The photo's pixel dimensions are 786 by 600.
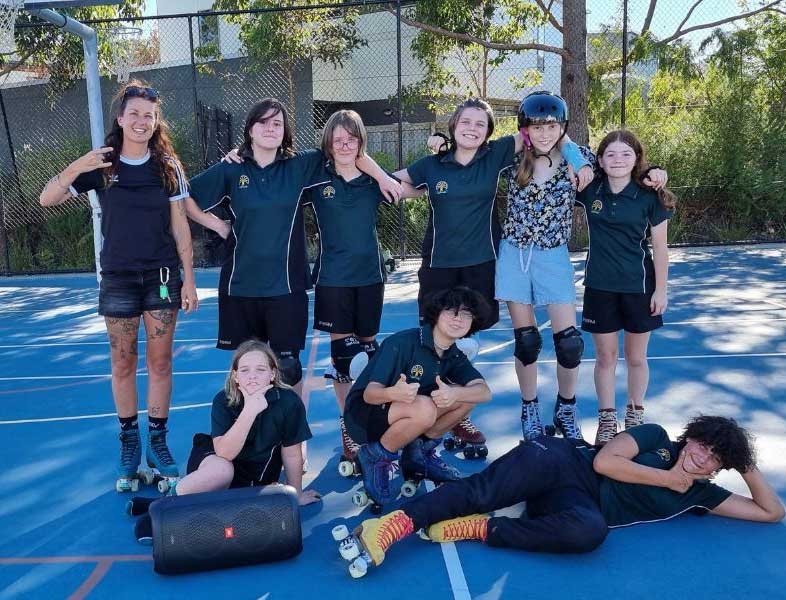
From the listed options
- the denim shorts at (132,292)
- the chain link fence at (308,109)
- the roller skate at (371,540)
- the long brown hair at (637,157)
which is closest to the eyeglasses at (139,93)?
the denim shorts at (132,292)

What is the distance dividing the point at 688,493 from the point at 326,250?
6.70 feet

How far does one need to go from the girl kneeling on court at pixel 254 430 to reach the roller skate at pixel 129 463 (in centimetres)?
32

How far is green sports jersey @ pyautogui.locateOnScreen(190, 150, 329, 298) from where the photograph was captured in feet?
12.1

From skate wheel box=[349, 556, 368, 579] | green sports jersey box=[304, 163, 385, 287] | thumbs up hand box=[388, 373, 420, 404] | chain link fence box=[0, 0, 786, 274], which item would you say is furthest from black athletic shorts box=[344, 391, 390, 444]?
chain link fence box=[0, 0, 786, 274]

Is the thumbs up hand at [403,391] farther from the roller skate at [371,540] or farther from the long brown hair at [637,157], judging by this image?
the long brown hair at [637,157]

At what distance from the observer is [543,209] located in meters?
3.96

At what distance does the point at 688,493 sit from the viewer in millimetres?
3229

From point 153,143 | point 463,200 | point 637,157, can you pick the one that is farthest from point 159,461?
point 637,157

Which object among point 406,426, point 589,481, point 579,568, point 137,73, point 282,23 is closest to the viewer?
point 579,568

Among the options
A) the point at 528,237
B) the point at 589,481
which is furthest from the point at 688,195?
the point at 589,481

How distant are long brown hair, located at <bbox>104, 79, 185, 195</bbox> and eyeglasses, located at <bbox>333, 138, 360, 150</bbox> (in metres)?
0.77

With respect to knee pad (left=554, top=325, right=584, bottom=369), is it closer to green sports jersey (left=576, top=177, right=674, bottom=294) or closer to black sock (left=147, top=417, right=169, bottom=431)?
green sports jersey (left=576, top=177, right=674, bottom=294)

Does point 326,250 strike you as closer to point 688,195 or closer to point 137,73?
point 688,195

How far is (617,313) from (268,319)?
187 centimetres
